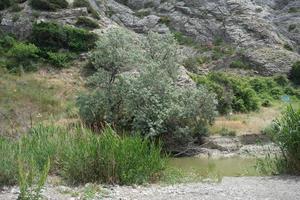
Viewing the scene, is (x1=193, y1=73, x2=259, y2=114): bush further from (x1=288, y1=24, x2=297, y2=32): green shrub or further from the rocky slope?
(x1=288, y1=24, x2=297, y2=32): green shrub

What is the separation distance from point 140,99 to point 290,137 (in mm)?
16007

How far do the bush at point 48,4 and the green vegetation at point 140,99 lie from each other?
64.8 ft

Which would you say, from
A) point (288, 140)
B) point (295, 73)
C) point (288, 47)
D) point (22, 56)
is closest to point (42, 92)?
point (22, 56)

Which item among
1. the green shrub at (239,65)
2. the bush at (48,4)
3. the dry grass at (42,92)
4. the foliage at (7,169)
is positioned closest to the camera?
the foliage at (7,169)

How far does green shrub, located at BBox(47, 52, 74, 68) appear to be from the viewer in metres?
41.0

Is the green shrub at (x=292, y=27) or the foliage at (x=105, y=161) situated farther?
the green shrub at (x=292, y=27)

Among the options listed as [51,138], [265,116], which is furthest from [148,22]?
[51,138]

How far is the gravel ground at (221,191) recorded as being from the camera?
398 inches

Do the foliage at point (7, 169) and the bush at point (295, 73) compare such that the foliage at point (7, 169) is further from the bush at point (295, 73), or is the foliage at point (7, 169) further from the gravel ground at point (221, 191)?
the bush at point (295, 73)

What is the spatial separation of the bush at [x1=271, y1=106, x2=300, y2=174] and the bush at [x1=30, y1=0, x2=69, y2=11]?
3901 cm

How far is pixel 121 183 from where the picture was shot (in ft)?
37.6

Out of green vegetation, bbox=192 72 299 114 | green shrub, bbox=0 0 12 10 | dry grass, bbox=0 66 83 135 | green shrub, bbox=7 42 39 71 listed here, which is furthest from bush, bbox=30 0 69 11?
green vegetation, bbox=192 72 299 114

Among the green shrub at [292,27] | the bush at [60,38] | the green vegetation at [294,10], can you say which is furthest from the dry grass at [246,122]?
the green vegetation at [294,10]

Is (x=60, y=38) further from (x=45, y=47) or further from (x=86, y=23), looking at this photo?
(x=86, y=23)
